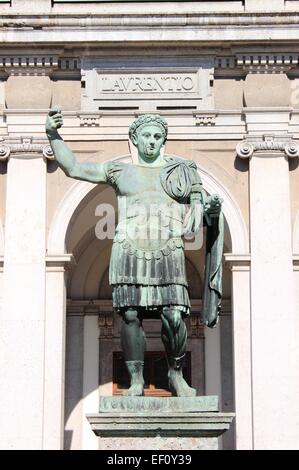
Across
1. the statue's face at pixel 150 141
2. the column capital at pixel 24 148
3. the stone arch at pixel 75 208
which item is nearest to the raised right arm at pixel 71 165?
the statue's face at pixel 150 141

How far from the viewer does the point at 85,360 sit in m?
17.9

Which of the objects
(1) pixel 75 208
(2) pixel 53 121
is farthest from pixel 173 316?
(1) pixel 75 208

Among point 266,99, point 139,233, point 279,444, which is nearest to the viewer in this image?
point 139,233

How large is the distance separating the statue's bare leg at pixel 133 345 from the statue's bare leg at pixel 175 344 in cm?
17

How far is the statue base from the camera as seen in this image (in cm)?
682

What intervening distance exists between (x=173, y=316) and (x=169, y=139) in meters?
8.53

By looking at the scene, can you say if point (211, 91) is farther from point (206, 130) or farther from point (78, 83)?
point (78, 83)

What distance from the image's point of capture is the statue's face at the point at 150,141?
7.55 meters

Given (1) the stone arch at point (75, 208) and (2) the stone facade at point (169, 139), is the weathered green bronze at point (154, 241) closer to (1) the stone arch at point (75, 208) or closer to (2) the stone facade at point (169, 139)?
(2) the stone facade at point (169, 139)

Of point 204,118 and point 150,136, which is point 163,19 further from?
point 150,136

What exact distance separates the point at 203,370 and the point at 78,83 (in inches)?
202

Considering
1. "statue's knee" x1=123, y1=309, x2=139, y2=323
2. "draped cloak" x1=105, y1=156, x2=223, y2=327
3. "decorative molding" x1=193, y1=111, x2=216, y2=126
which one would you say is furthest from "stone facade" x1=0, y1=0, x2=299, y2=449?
"statue's knee" x1=123, y1=309, x2=139, y2=323

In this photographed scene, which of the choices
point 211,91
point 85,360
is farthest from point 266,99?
point 85,360

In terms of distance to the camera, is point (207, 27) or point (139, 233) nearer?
point (139, 233)
